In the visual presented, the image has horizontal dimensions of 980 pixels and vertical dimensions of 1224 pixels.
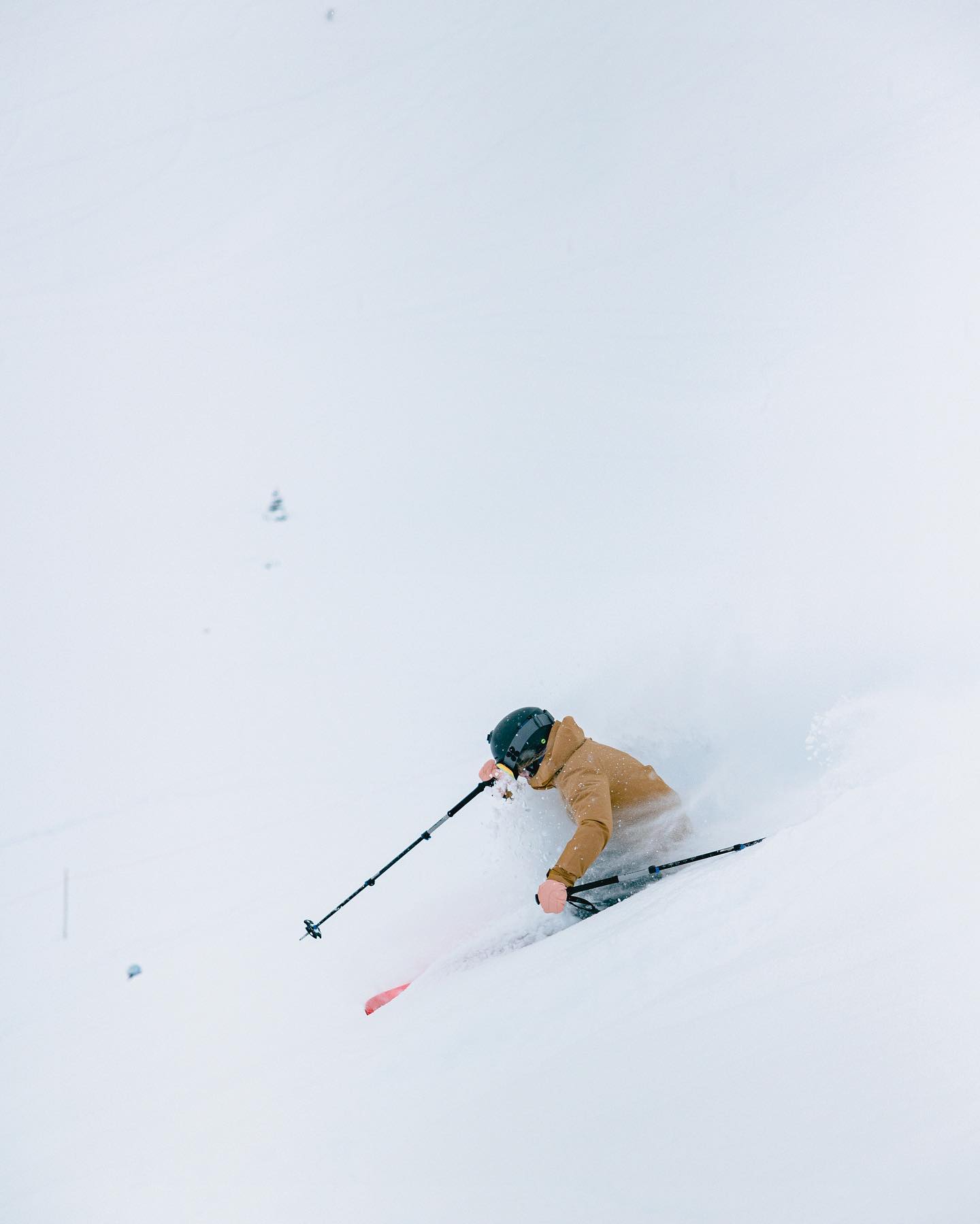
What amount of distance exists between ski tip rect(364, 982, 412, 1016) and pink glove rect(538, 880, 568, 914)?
0.93 meters

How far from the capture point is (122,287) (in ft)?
17.6

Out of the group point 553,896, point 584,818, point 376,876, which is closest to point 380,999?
point 376,876

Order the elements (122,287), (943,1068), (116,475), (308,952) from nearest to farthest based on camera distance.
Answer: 1. (943,1068)
2. (308,952)
3. (116,475)
4. (122,287)

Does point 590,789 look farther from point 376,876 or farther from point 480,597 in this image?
point 480,597

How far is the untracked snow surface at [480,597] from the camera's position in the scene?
2.44m

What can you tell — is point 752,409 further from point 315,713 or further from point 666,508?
point 315,713

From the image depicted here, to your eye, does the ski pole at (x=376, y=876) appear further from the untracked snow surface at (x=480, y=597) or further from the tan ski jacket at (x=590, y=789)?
the tan ski jacket at (x=590, y=789)

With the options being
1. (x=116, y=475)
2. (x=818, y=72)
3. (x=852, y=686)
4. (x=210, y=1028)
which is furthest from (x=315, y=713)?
(x=818, y=72)

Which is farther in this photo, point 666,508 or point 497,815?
point 666,508

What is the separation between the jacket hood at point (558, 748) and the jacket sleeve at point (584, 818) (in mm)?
54

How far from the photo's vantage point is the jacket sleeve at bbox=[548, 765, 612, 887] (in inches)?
122

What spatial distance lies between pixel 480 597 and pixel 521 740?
1570mm

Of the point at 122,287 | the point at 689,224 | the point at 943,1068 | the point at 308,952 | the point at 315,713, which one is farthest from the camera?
the point at 689,224

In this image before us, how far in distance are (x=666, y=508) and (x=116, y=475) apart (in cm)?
374
